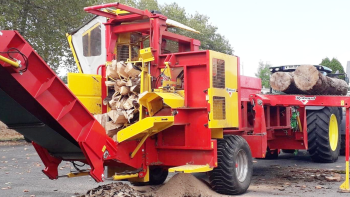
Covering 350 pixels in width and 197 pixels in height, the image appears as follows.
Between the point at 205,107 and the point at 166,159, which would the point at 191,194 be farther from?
the point at 205,107

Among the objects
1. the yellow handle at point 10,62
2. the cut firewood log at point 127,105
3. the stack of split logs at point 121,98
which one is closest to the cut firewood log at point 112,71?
the stack of split logs at point 121,98

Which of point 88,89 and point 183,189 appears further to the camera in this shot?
point 88,89

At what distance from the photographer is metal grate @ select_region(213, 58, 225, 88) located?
7457 mm

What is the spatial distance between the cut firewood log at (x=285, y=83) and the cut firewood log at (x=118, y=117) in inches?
155

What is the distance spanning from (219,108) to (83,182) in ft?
11.2

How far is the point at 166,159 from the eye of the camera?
7.66 m

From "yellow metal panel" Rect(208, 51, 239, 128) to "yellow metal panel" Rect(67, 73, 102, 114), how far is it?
2.11 meters

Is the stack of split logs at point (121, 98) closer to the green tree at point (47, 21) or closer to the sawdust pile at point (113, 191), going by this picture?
the sawdust pile at point (113, 191)

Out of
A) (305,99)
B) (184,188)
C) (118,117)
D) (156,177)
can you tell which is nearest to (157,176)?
(156,177)

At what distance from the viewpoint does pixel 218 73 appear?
7.58m

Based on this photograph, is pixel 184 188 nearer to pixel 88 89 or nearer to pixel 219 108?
pixel 219 108

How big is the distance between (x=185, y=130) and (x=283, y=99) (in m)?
3.03

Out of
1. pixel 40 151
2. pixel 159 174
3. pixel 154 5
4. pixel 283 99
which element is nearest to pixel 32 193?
pixel 40 151

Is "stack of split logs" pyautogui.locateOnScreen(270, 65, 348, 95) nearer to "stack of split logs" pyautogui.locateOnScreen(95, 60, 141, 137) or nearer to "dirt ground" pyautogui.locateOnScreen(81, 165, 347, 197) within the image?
"dirt ground" pyautogui.locateOnScreen(81, 165, 347, 197)
